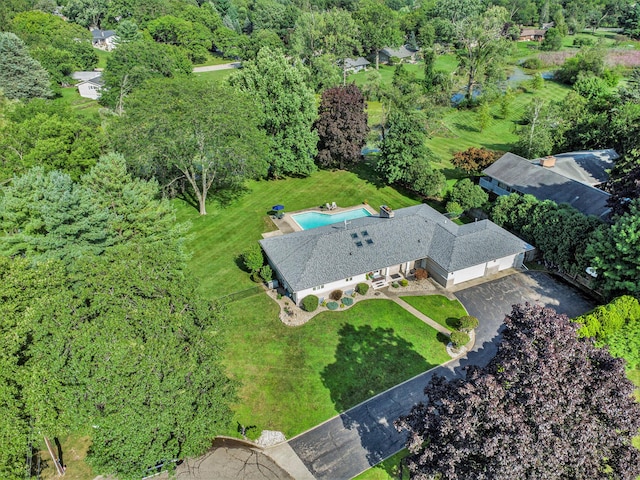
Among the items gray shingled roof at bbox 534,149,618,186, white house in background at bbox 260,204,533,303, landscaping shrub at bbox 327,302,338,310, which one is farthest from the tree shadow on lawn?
gray shingled roof at bbox 534,149,618,186

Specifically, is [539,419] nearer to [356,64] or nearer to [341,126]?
[341,126]

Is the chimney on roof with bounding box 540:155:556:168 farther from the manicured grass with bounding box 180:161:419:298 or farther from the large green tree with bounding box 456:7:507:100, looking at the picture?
the large green tree with bounding box 456:7:507:100

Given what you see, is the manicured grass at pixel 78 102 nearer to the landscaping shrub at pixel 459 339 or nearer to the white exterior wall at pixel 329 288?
the white exterior wall at pixel 329 288

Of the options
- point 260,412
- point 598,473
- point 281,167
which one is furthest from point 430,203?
point 598,473

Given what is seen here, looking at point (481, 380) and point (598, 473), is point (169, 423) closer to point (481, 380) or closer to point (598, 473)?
point (481, 380)

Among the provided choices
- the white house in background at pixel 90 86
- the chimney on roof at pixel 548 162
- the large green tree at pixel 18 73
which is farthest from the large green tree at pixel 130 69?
the chimney on roof at pixel 548 162

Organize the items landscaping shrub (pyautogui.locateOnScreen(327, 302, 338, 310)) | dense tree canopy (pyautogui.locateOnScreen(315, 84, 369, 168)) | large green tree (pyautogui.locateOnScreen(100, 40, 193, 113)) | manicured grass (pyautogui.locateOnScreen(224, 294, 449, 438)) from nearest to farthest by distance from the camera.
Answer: manicured grass (pyautogui.locateOnScreen(224, 294, 449, 438)), landscaping shrub (pyautogui.locateOnScreen(327, 302, 338, 310)), dense tree canopy (pyautogui.locateOnScreen(315, 84, 369, 168)), large green tree (pyautogui.locateOnScreen(100, 40, 193, 113))
